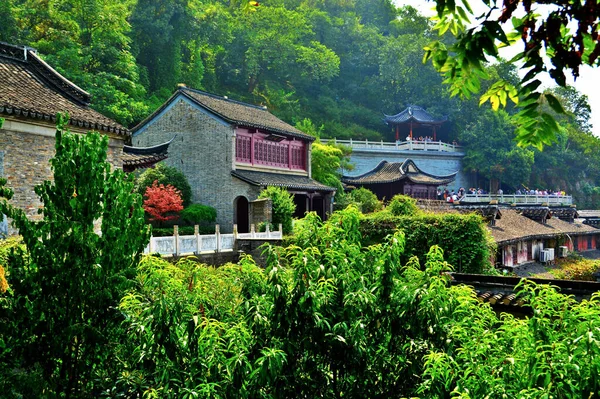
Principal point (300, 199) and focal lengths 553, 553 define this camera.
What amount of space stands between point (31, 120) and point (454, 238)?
12293 mm

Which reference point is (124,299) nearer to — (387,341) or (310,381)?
(310,381)

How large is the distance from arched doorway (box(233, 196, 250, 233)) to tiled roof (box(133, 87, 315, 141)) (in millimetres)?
3731


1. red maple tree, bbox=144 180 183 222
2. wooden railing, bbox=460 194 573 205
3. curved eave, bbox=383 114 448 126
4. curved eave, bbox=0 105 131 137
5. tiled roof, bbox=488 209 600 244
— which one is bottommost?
tiled roof, bbox=488 209 600 244

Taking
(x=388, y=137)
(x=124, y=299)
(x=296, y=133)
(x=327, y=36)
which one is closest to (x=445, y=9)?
(x=124, y=299)

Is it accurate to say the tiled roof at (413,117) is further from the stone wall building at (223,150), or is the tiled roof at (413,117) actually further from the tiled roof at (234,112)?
the stone wall building at (223,150)

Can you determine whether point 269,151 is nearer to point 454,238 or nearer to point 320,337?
point 454,238

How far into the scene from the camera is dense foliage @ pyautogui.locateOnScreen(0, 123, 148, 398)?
5.17 m

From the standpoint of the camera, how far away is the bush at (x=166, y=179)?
82.0ft

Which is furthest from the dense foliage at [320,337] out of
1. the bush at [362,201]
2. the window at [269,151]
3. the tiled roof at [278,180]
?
the bush at [362,201]

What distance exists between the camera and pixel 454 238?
17344 mm

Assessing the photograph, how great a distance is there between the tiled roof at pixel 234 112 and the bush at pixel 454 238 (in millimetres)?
11935

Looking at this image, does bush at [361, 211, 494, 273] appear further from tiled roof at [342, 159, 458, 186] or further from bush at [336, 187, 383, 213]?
tiled roof at [342, 159, 458, 186]

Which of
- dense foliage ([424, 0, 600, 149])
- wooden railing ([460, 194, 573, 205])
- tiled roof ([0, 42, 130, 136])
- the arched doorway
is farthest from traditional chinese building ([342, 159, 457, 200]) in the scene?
dense foliage ([424, 0, 600, 149])

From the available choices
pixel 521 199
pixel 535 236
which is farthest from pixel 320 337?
pixel 521 199
